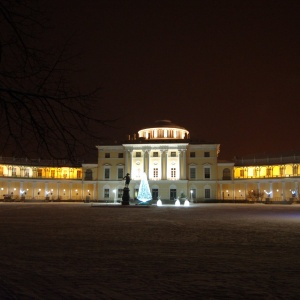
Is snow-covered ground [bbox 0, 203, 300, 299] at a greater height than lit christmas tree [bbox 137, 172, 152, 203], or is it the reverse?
lit christmas tree [bbox 137, 172, 152, 203]

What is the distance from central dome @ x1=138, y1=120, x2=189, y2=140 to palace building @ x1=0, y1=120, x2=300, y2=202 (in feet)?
2.51

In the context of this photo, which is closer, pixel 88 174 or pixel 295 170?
pixel 295 170

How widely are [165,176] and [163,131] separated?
10813 millimetres

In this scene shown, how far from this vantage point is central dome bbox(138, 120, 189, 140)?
280 feet

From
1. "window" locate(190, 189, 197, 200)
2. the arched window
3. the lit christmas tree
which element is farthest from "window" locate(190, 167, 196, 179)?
the lit christmas tree

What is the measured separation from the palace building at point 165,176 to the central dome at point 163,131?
766mm

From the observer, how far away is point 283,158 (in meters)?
81.6

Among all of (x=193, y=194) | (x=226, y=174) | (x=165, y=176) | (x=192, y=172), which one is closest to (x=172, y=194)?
(x=165, y=176)

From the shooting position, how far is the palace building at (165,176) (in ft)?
257

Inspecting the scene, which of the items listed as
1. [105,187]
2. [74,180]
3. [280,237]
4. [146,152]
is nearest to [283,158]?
[146,152]

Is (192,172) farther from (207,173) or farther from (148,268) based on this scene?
(148,268)

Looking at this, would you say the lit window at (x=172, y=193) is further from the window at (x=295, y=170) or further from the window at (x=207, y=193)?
the window at (x=295, y=170)

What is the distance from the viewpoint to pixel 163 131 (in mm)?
85625

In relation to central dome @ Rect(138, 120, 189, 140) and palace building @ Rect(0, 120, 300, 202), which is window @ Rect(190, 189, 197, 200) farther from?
central dome @ Rect(138, 120, 189, 140)
